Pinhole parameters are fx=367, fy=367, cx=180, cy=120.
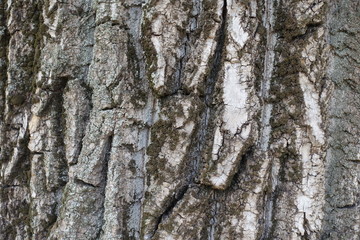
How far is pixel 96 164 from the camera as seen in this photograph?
148 cm

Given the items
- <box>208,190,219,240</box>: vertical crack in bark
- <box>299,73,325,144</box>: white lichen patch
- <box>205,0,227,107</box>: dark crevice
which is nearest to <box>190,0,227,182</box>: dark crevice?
<box>205,0,227,107</box>: dark crevice

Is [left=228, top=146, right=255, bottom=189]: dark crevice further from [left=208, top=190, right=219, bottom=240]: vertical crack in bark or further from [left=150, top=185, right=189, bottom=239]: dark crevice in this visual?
[left=150, top=185, right=189, bottom=239]: dark crevice

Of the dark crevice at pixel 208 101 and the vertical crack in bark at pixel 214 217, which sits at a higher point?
the dark crevice at pixel 208 101

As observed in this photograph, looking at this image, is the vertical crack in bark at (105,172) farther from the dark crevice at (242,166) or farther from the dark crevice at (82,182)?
the dark crevice at (242,166)

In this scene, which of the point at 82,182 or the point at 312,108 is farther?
the point at 82,182

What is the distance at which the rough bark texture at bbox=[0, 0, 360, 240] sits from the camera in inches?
54.8

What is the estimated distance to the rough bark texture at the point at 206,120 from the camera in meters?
1.39

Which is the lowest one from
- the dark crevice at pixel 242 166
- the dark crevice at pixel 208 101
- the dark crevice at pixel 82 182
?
the dark crevice at pixel 82 182

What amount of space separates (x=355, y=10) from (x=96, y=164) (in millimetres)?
1268

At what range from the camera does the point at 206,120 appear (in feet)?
4.66

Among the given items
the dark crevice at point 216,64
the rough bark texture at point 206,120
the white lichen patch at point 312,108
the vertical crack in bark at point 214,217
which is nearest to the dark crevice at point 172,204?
the rough bark texture at point 206,120

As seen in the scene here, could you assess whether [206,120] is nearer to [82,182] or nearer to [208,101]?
[208,101]

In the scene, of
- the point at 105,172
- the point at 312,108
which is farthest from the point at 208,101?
the point at 105,172

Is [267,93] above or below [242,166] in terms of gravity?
above
